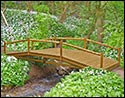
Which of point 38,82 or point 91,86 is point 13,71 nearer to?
point 38,82

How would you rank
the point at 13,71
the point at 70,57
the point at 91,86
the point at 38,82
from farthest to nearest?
the point at 38,82 → the point at 70,57 → the point at 13,71 → the point at 91,86

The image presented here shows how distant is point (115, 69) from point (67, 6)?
22.0 feet

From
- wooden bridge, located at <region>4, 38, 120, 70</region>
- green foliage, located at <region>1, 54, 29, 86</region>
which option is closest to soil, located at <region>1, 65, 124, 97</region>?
green foliage, located at <region>1, 54, 29, 86</region>

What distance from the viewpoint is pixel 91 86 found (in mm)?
9500

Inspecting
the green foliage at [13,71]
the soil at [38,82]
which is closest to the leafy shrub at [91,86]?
the soil at [38,82]

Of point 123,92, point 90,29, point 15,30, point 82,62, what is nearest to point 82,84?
point 123,92

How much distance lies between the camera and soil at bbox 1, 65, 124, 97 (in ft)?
34.9

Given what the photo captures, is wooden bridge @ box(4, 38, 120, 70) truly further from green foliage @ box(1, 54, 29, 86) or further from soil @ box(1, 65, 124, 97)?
green foliage @ box(1, 54, 29, 86)

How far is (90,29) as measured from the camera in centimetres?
1577

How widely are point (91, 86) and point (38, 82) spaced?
3.00 metres

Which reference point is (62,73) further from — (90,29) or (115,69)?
(90,29)

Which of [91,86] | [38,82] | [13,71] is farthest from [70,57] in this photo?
[91,86]

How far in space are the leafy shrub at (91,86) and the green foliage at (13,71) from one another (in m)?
1.89

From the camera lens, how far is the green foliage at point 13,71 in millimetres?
10992
